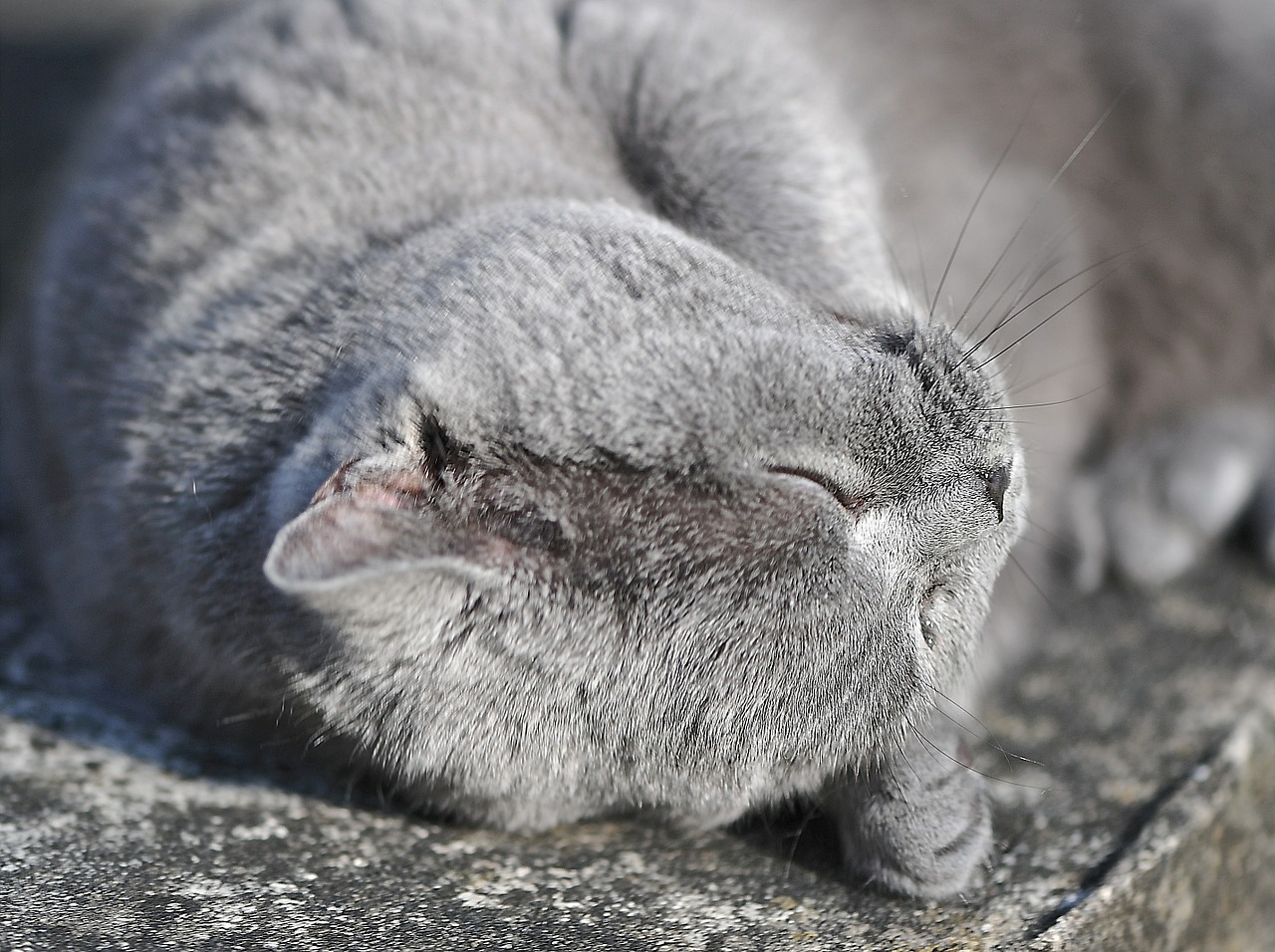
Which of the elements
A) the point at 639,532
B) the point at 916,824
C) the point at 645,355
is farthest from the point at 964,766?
the point at 645,355

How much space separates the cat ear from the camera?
1.28m

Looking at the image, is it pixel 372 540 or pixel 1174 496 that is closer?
pixel 372 540

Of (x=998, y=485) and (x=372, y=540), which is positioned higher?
(x=998, y=485)

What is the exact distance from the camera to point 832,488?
57.5 inches

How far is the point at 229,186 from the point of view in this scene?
1.95 metres

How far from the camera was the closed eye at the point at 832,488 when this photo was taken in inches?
56.9

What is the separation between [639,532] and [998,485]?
43cm

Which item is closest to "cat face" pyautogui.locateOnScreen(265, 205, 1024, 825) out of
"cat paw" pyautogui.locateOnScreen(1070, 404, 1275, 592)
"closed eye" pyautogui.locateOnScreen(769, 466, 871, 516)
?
"closed eye" pyautogui.locateOnScreen(769, 466, 871, 516)

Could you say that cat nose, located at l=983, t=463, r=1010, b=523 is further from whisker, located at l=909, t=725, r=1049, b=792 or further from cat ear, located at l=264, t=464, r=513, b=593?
cat ear, located at l=264, t=464, r=513, b=593

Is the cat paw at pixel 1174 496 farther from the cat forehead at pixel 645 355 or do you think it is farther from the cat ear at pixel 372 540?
the cat ear at pixel 372 540

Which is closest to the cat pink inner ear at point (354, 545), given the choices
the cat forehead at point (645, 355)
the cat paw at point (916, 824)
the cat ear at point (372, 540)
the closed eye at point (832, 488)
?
the cat ear at point (372, 540)

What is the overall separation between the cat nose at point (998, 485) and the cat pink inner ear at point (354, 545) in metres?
0.60

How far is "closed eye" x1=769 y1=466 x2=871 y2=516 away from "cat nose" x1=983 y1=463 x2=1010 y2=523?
166 millimetres

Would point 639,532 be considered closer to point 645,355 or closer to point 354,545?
point 645,355
